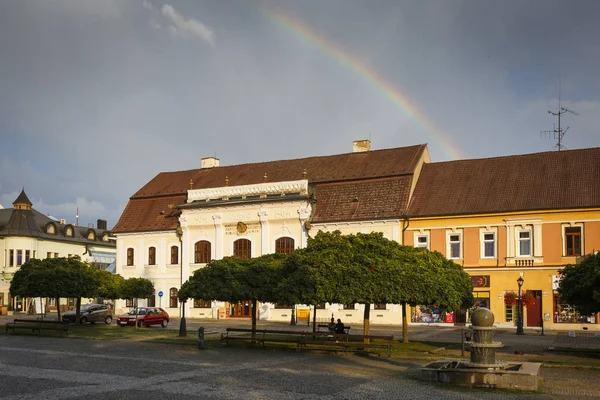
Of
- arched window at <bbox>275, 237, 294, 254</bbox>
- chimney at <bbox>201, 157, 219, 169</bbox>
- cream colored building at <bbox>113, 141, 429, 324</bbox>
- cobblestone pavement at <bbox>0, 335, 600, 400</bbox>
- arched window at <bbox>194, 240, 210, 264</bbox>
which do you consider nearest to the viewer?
cobblestone pavement at <bbox>0, 335, 600, 400</bbox>

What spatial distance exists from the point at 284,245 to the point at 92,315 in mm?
15883

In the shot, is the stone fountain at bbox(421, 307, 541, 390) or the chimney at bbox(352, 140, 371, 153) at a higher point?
the chimney at bbox(352, 140, 371, 153)

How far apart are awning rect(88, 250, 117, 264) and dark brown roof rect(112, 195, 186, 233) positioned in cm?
2186

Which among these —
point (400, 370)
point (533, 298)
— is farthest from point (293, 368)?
point (533, 298)

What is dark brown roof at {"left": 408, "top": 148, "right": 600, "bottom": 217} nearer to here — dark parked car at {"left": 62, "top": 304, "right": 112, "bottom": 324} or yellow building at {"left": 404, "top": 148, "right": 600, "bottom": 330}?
yellow building at {"left": 404, "top": 148, "right": 600, "bottom": 330}

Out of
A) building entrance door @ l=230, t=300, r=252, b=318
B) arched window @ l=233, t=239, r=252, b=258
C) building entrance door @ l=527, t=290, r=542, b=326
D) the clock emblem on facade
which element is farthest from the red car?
building entrance door @ l=527, t=290, r=542, b=326

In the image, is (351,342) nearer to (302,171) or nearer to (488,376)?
(488,376)

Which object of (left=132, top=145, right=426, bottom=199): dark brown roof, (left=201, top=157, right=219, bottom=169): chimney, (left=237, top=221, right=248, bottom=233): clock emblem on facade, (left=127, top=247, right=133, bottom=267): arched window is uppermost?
(left=201, top=157, right=219, bottom=169): chimney

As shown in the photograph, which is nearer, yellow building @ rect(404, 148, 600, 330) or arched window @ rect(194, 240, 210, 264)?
yellow building @ rect(404, 148, 600, 330)

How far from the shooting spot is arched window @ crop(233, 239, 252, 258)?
191 ft

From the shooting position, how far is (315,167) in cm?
5947

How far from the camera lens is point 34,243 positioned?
7762 centimetres

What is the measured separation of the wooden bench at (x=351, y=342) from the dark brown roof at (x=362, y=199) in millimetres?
23093

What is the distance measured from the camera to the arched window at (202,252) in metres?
60.2
